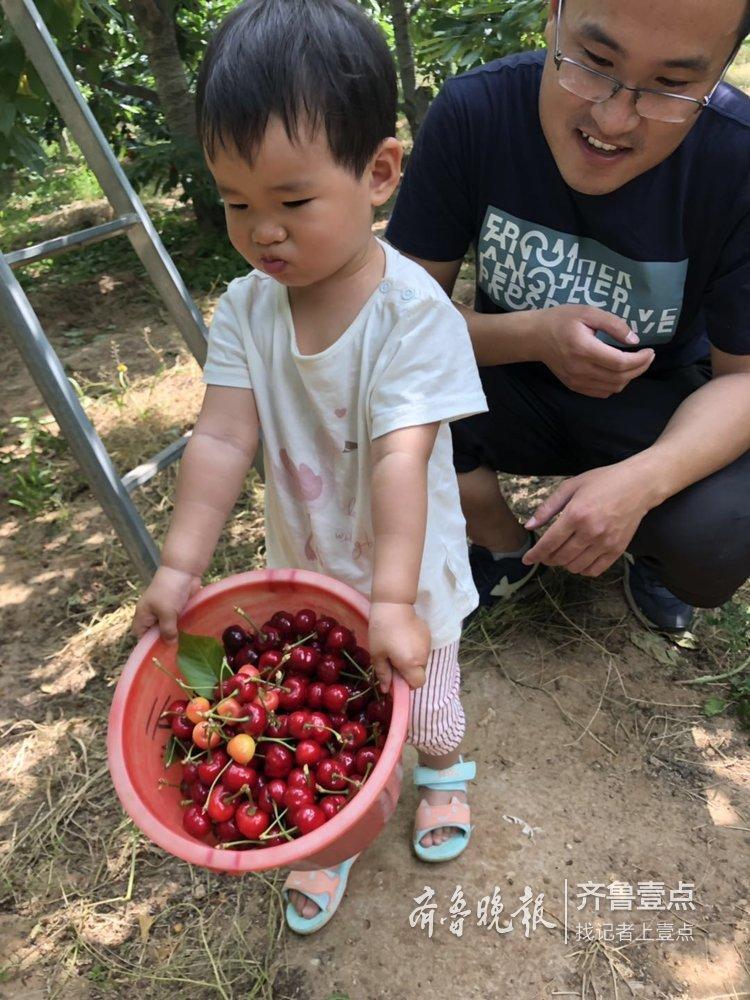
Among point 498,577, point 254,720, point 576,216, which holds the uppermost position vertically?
point 576,216

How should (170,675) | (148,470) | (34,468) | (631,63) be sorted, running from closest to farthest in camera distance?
(631,63) < (170,675) < (148,470) < (34,468)

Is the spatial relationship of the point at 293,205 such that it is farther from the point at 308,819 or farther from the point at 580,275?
the point at 308,819

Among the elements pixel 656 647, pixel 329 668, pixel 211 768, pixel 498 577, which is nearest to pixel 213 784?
pixel 211 768

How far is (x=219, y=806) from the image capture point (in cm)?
113

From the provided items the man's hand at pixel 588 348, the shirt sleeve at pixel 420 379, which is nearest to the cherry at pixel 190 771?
the shirt sleeve at pixel 420 379

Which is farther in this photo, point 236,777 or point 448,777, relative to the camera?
point 448,777

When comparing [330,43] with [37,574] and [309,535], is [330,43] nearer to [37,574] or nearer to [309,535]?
[309,535]

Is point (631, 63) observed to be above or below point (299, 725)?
above

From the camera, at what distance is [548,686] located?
6.51 feet

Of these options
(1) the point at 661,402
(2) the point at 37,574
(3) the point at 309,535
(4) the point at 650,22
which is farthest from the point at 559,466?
(2) the point at 37,574

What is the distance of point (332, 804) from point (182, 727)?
0.27 m

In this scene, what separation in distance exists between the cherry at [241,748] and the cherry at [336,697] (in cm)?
13

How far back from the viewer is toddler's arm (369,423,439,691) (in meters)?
1.14

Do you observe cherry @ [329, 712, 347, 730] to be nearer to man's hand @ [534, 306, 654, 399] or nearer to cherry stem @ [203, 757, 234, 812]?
cherry stem @ [203, 757, 234, 812]
